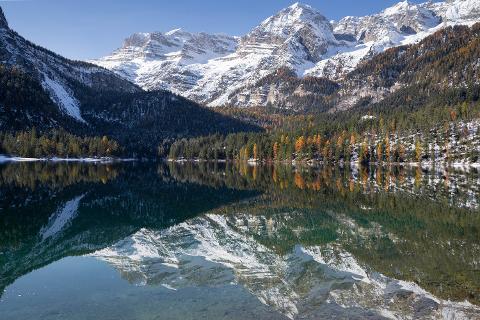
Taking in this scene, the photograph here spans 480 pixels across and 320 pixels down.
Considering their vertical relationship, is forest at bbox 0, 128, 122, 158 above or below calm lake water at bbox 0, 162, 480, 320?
above

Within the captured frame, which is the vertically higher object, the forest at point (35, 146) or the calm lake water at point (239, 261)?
the forest at point (35, 146)

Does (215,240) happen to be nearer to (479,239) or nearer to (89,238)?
(89,238)

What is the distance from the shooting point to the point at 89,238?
3278 cm

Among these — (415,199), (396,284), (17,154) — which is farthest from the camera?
(17,154)

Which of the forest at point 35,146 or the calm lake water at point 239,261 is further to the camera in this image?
the forest at point 35,146

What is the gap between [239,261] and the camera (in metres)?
26.0

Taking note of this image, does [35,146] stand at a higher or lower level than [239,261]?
higher

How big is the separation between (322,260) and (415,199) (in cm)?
3433

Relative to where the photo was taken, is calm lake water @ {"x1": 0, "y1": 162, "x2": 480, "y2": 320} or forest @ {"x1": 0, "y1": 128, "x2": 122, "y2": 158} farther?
forest @ {"x1": 0, "y1": 128, "x2": 122, "y2": 158}

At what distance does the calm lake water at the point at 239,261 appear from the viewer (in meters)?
18.3

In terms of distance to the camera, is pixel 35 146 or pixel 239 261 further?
pixel 35 146

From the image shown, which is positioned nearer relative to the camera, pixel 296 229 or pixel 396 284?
pixel 396 284

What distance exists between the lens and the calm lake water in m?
18.3

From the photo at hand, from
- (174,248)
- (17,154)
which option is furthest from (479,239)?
(17,154)
